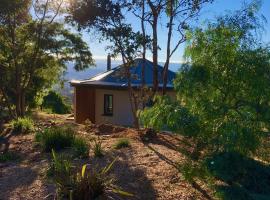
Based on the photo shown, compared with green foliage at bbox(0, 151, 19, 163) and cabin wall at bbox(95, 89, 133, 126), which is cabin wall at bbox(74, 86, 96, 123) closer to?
cabin wall at bbox(95, 89, 133, 126)

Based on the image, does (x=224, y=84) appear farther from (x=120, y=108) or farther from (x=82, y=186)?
(x=120, y=108)

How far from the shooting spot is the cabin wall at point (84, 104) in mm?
24031

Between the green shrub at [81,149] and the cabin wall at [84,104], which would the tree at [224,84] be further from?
the cabin wall at [84,104]

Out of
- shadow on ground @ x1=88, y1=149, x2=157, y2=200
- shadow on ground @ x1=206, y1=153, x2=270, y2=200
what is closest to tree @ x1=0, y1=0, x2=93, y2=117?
shadow on ground @ x1=88, y1=149, x2=157, y2=200

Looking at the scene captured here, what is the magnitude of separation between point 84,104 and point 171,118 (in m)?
18.3

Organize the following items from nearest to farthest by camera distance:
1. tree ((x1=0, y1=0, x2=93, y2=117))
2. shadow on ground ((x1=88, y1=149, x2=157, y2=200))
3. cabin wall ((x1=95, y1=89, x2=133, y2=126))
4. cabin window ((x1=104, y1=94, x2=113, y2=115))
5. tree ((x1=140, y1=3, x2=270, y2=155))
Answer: tree ((x1=140, y1=3, x2=270, y2=155)), shadow on ground ((x1=88, y1=149, x2=157, y2=200)), tree ((x1=0, y1=0, x2=93, y2=117)), cabin wall ((x1=95, y1=89, x2=133, y2=126)), cabin window ((x1=104, y1=94, x2=113, y2=115))

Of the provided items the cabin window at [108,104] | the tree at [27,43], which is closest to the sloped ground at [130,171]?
the tree at [27,43]

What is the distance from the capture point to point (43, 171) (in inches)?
331

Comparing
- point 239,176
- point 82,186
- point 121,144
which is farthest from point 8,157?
point 239,176

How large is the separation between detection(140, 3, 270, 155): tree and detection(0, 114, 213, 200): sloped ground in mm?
1175

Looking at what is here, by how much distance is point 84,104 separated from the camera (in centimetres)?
2431

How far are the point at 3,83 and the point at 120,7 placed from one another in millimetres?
6918

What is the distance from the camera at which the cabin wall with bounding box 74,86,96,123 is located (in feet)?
78.8

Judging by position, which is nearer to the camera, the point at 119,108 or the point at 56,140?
the point at 56,140
